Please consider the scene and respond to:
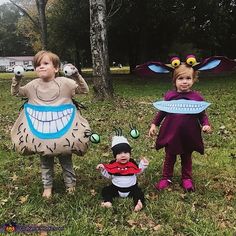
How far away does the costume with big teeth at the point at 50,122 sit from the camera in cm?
477

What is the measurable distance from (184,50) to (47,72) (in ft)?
98.9

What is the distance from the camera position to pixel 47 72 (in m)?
4.85

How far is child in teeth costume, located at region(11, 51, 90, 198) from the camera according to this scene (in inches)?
188

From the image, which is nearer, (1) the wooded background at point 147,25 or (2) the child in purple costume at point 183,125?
(2) the child in purple costume at point 183,125

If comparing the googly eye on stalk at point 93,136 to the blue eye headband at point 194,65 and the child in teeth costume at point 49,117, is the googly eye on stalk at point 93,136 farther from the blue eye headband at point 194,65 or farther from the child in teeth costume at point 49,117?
the blue eye headband at point 194,65

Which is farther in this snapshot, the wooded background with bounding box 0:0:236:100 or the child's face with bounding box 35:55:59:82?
the wooded background with bounding box 0:0:236:100

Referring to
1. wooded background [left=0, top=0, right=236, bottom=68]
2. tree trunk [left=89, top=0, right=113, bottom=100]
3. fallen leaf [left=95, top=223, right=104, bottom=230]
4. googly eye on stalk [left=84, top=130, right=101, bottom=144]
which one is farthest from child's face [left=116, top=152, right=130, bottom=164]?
wooded background [left=0, top=0, right=236, bottom=68]

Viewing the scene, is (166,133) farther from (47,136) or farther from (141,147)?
(141,147)

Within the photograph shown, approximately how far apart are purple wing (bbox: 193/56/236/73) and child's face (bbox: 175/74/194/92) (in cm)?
17

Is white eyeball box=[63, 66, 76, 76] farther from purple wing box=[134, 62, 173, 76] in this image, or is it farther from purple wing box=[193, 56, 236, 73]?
purple wing box=[193, 56, 236, 73]

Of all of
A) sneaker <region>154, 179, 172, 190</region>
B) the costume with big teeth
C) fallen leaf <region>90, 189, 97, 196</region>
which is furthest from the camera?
sneaker <region>154, 179, 172, 190</region>

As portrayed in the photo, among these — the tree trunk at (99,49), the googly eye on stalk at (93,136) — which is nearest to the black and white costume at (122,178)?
the googly eye on stalk at (93,136)

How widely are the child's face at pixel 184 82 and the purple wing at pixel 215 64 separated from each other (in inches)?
6.5

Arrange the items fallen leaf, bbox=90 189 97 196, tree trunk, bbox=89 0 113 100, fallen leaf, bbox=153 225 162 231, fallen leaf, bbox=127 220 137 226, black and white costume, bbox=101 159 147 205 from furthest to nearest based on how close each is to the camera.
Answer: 1. tree trunk, bbox=89 0 113 100
2. fallen leaf, bbox=90 189 97 196
3. black and white costume, bbox=101 159 147 205
4. fallen leaf, bbox=127 220 137 226
5. fallen leaf, bbox=153 225 162 231
